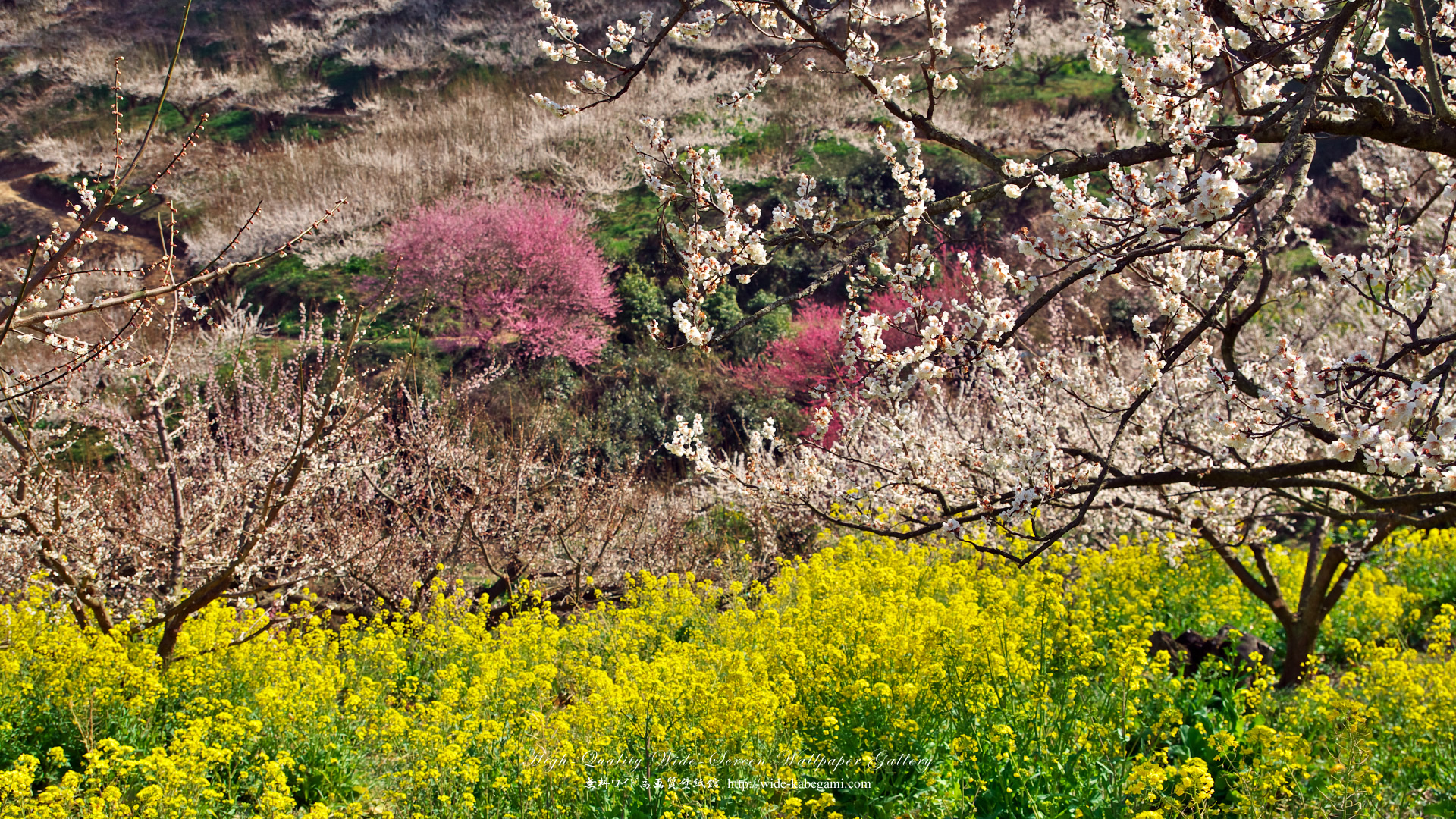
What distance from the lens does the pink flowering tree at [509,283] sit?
12.3m

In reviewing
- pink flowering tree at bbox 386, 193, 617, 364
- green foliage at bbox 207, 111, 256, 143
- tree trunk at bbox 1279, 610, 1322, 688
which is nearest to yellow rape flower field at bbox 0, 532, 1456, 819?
tree trunk at bbox 1279, 610, 1322, 688

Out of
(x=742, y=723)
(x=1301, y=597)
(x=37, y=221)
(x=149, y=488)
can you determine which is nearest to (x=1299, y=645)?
(x=1301, y=597)

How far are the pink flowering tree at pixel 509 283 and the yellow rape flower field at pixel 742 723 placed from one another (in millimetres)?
6942

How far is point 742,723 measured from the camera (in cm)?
372

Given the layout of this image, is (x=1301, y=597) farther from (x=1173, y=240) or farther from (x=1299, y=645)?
(x=1173, y=240)

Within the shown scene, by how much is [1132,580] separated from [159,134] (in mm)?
21539

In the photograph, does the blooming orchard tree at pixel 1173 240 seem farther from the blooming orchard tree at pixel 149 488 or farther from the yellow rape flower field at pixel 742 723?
the blooming orchard tree at pixel 149 488

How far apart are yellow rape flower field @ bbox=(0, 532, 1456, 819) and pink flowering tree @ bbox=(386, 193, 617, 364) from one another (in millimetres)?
6942

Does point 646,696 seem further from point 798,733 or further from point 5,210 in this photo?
point 5,210

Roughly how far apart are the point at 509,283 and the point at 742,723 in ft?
32.8

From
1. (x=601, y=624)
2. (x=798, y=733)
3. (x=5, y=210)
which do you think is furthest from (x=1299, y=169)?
(x=5, y=210)

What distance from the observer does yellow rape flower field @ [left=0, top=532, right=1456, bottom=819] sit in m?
3.60

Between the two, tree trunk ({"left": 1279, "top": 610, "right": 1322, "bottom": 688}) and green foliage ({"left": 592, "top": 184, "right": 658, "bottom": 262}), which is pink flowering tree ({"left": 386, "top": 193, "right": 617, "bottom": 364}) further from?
tree trunk ({"left": 1279, "top": 610, "right": 1322, "bottom": 688})

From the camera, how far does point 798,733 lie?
4.11 m
